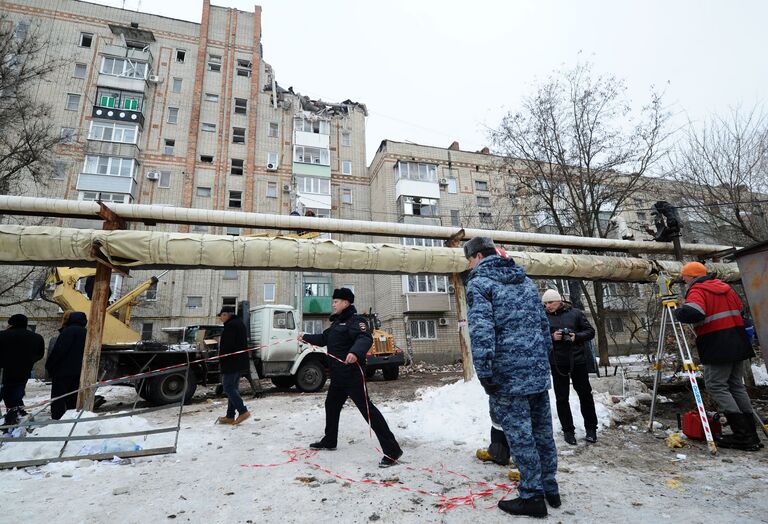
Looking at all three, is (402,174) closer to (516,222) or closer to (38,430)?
(516,222)

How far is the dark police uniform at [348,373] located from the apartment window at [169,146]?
28.4 metres

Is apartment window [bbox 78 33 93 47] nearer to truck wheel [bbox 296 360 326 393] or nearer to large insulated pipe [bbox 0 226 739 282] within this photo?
large insulated pipe [bbox 0 226 739 282]

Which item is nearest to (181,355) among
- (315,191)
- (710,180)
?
(710,180)

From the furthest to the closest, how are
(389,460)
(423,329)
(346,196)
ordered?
(346,196) < (423,329) < (389,460)

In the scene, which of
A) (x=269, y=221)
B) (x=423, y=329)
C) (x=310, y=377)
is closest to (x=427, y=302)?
(x=423, y=329)

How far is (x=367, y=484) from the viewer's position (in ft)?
11.1

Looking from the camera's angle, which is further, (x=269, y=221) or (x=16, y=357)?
(x=269, y=221)

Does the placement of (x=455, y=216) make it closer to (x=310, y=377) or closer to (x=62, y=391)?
(x=310, y=377)

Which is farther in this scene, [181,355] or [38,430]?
[181,355]

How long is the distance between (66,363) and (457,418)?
6508 millimetres

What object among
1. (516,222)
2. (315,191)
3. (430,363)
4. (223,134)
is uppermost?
(223,134)

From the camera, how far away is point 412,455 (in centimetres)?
430

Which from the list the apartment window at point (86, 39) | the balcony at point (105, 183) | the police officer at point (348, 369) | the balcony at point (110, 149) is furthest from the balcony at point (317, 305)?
the apartment window at point (86, 39)

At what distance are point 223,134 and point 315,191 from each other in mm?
8314
